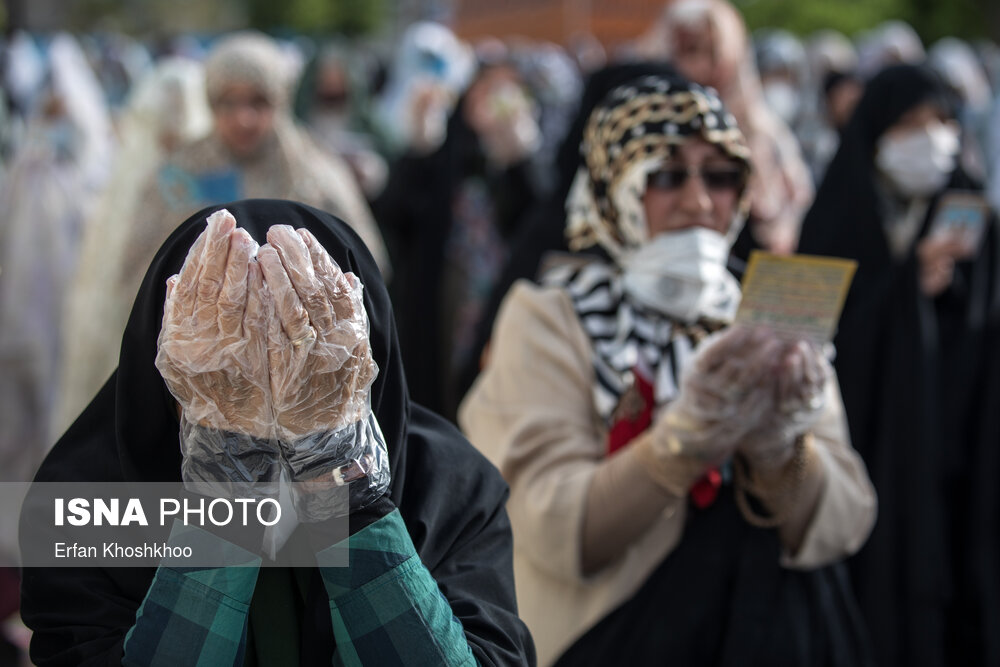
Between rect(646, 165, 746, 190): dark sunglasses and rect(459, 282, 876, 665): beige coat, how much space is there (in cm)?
30

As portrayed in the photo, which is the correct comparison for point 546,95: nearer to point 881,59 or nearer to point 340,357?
point 881,59

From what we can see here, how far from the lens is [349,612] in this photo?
1450mm

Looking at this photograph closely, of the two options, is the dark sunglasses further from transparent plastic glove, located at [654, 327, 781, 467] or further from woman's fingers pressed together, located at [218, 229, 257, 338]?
woman's fingers pressed together, located at [218, 229, 257, 338]

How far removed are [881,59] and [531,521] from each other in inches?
291

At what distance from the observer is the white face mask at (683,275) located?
228 cm

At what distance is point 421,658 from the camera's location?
4.76 ft

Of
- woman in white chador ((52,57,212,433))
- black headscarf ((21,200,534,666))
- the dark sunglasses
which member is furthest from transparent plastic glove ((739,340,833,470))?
woman in white chador ((52,57,212,433))

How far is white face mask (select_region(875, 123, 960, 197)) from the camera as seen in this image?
3.83 metres

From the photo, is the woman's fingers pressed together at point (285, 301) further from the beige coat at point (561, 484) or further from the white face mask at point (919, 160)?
the white face mask at point (919, 160)

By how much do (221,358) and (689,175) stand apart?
4.09 feet

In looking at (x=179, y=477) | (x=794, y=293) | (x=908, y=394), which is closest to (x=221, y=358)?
(x=179, y=477)

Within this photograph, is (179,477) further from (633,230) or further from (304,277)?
(633,230)

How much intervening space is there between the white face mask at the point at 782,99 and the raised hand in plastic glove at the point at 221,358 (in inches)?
286

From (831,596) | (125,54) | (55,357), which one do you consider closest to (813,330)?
(831,596)
